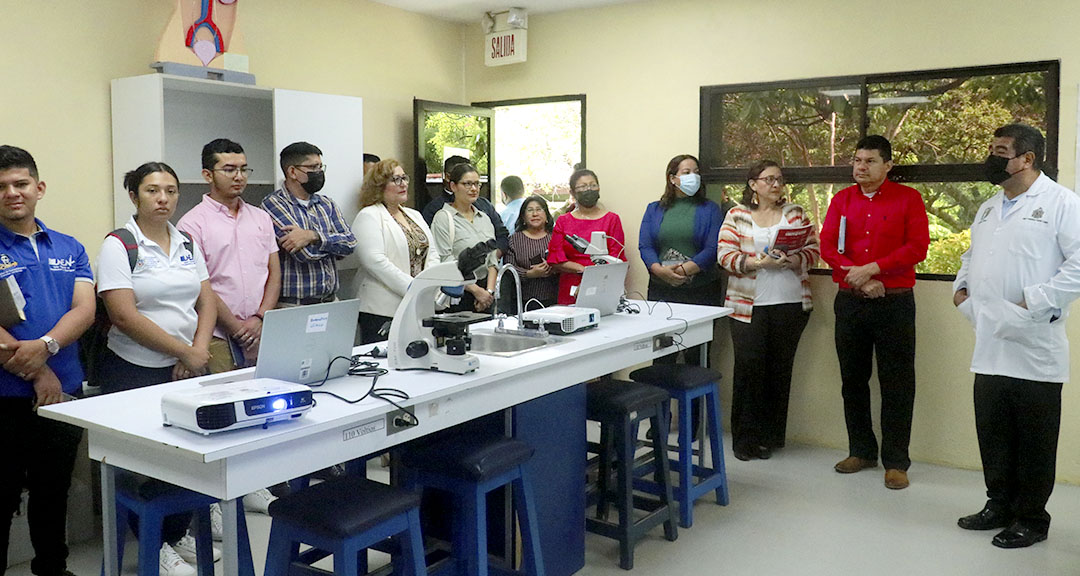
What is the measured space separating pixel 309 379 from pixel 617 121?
3.67 m

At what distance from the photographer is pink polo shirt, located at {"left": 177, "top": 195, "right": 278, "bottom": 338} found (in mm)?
3742

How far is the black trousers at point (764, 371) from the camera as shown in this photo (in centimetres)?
488

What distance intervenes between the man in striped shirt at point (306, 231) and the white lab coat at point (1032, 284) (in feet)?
9.53

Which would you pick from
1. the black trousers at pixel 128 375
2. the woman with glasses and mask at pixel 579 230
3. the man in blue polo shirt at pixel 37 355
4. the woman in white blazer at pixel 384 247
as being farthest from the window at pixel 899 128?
the man in blue polo shirt at pixel 37 355

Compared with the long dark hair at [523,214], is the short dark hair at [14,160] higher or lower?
higher

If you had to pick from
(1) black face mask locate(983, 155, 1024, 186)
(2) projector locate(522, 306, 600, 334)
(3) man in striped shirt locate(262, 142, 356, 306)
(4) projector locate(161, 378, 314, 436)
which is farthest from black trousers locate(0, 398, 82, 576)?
(1) black face mask locate(983, 155, 1024, 186)

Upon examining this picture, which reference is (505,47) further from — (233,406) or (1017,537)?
(233,406)

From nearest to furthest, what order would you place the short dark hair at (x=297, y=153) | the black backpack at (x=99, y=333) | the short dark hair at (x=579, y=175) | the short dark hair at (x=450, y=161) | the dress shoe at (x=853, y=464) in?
the black backpack at (x=99, y=333) → the short dark hair at (x=297, y=153) → the dress shoe at (x=853, y=464) → the short dark hair at (x=579, y=175) → the short dark hair at (x=450, y=161)

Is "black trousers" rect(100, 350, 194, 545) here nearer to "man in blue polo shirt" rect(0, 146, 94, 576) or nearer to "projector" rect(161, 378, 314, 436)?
"man in blue polo shirt" rect(0, 146, 94, 576)

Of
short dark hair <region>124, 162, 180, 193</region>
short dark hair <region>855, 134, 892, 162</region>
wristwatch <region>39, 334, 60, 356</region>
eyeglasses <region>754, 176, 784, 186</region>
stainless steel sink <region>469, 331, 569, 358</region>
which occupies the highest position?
short dark hair <region>855, 134, 892, 162</region>

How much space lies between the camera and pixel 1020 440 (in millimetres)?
3613

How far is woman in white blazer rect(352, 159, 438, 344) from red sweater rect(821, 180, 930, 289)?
2233 millimetres

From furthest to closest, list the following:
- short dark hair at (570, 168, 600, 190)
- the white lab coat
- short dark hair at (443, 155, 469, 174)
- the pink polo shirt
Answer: short dark hair at (443, 155, 469, 174) < short dark hair at (570, 168, 600, 190) < the pink polo shirt < the white lab coat

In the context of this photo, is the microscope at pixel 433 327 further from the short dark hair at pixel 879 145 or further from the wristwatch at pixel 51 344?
the short dark hair at pixel 879 145
